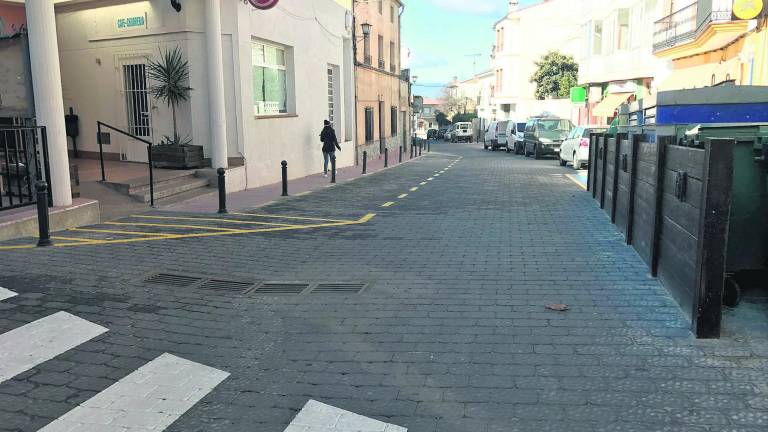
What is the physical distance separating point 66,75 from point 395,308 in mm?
14041

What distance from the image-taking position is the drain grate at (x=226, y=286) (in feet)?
19.8

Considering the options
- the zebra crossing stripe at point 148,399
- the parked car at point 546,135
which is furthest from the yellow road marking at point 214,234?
the parked car at point 546,135

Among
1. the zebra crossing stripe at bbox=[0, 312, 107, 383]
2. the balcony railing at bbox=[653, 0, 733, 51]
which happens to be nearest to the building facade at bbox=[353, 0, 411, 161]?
the balcony railing at bbox=[653, 0, 733, 51]

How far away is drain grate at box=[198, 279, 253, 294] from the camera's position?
19.8 feet

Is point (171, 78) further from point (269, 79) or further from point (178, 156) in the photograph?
point (269, 79)

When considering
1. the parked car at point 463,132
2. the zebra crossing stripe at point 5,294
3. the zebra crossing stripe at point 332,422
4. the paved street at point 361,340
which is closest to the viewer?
the zebra crossing stripe at point 332,422

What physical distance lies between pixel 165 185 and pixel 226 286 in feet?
23.7

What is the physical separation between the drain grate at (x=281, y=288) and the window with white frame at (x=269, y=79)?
1049cm

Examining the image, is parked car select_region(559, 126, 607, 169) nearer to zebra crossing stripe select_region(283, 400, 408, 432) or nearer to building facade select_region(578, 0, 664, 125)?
building facade select_region(578, 0, 664, 125)

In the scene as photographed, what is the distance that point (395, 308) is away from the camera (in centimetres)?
537

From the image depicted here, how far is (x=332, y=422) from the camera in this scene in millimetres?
3379

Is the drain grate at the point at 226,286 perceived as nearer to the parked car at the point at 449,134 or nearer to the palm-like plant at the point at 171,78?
the palm-like plant at the point at 171,78

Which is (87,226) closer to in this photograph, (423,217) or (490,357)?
(423,217)

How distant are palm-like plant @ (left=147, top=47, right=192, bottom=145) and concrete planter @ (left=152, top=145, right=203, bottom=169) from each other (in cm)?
28
